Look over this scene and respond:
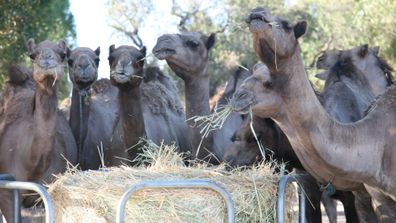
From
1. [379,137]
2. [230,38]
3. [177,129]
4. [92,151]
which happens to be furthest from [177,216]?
[230,38]

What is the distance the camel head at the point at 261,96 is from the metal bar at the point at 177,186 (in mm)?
832

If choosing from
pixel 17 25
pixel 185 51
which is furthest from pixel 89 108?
pixel 17 25

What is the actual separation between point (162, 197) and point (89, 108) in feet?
13.0

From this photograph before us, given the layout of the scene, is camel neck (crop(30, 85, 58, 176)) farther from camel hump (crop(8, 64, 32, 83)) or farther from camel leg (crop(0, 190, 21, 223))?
camel hump (crop(8, 64, 32, 83))

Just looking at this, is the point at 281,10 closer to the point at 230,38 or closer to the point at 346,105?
the point at 230,38

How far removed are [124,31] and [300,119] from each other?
25.1 m

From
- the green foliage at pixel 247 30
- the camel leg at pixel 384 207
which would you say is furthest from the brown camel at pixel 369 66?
the green foliage at pixel 247 30

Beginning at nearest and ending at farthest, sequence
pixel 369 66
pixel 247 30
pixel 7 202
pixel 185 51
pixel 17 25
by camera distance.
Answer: pixel 7 202, pixel 185 51, pixel 369 66, pixel 17 25, pixel 247 30

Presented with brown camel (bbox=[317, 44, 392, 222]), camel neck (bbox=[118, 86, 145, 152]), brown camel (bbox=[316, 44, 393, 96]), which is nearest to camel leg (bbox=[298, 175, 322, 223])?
brown camel (bbox=[317, 44, 392, 222])

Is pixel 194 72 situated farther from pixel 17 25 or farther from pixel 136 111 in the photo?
pixel 17 25

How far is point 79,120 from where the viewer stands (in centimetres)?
846

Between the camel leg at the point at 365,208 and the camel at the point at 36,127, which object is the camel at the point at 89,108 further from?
the camel leg at the point at 365,208

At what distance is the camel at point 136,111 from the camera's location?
25.2 ft

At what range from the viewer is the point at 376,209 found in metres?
6.10
